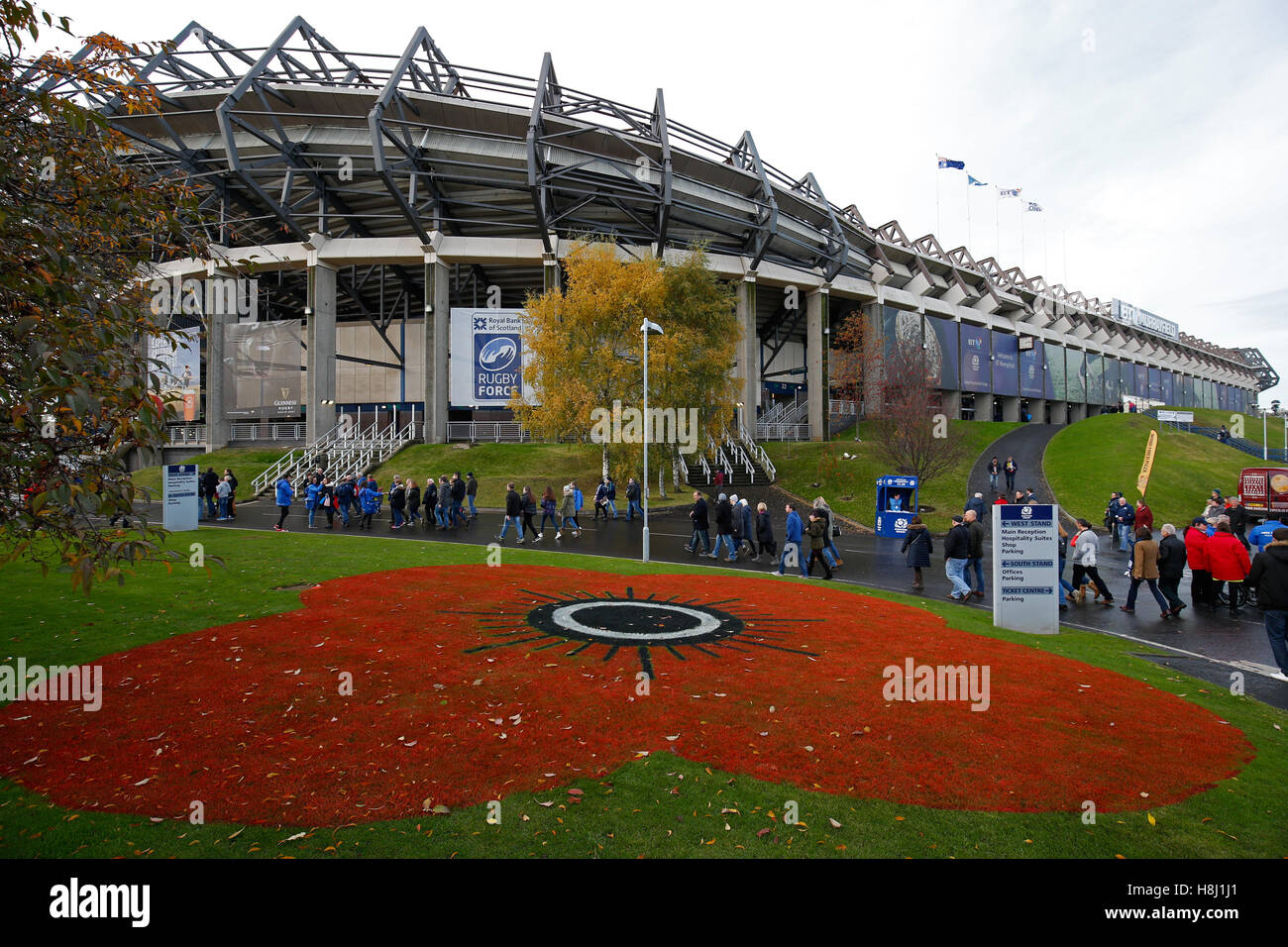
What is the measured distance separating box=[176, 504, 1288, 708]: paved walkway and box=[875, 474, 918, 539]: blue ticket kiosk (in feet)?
2.49

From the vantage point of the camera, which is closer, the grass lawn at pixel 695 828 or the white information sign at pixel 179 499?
the grass lawn at pixel 695 828

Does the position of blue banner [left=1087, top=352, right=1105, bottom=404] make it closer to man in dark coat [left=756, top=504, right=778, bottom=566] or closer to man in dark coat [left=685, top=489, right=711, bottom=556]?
man in dark coat [left=756, top=504, right=778, bottom=566]

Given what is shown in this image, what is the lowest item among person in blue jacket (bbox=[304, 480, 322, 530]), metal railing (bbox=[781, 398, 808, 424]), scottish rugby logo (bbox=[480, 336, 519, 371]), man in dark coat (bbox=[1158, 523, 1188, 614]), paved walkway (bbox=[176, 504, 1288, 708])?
paved walkway (bbox=[176, 504, 1288, 708])

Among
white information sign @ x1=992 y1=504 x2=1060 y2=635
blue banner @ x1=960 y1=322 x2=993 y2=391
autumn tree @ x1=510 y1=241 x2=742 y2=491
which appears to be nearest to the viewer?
white information sign @ x1=992 y1=504 x2=1060 y2=635

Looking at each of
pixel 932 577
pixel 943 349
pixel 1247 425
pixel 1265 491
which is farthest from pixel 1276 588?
pixel 1247 425

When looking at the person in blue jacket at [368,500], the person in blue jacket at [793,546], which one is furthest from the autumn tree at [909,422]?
the person in blue jacket at [368,500]

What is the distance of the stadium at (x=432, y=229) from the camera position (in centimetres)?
3416

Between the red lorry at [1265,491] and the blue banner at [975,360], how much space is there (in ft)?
101

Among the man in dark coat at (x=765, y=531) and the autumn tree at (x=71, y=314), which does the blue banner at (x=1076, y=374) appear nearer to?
the man in dark coat at (x=765, y=531)

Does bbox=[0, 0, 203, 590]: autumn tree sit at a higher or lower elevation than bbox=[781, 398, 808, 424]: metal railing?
lower

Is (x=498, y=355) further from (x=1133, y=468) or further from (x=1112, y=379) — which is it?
(x=1112, y=379)

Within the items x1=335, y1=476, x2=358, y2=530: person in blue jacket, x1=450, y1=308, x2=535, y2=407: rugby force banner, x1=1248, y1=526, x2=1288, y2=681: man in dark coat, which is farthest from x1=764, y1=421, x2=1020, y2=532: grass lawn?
x1=335, y1=476, x2=358, y2=530: person in blue jacket

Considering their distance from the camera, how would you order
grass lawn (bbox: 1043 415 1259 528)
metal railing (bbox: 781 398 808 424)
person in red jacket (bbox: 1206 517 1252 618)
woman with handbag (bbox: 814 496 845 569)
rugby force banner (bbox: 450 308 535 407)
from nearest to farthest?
1. person in red jacket (bbox: 1206 517 1252 618)
2. woman with handbag (bbox: 814 496 845 569)
3. grass lawn (bbox: 1043 415 1259 528)
4. rugby force banner (bbox: 450 308 535 407)
5. metal railing (bbox: 781 398 808 424)

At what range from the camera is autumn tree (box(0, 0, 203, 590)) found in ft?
11.5
